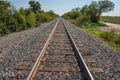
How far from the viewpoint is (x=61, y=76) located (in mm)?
5320

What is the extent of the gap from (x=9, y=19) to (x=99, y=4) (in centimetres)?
5572

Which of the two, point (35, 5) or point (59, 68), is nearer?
point (59, 68)

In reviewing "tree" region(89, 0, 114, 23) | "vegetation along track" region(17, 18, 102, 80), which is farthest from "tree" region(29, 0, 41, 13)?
"vegetation along track" region(17, 18, 102, 80)

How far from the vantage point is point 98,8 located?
68250 mm

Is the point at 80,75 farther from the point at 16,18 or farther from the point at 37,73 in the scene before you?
the point at 16,18

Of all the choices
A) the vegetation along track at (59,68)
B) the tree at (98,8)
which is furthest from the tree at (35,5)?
the vegetation along track at (59,68)

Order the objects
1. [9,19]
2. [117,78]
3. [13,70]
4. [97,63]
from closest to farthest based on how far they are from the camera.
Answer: [117,78]
[13,70]
[97,63]
[9,19]

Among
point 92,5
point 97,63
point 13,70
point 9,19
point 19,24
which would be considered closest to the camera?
point 13,70

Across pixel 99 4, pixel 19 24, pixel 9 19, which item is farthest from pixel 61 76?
pixel 99 4

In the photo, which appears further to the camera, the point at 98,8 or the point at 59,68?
the point at 98,8

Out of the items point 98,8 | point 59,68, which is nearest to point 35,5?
point 98,8

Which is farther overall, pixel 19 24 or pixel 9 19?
pixel 19 24

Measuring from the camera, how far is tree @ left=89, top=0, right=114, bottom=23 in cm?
6469

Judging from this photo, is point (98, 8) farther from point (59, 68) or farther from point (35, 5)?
point (59, 68)
